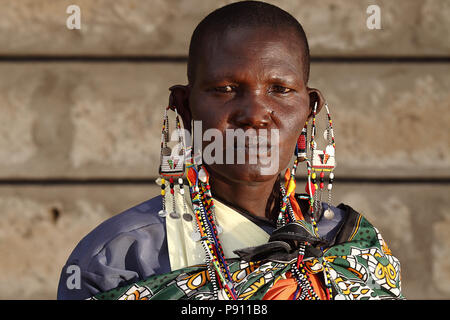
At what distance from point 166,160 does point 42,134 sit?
1688 millimetres

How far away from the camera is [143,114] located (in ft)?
11.1

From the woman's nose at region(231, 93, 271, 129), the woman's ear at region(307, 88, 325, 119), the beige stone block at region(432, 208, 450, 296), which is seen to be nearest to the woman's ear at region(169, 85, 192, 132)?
the woman's nose at region(231, 93, 271, 129)

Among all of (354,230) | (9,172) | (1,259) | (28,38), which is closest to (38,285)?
(1,259)

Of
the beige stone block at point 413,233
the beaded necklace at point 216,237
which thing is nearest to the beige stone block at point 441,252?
the beige stone block at point 413,233

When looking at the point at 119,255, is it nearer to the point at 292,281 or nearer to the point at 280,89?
the point at 292,281

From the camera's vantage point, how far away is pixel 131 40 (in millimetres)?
3426

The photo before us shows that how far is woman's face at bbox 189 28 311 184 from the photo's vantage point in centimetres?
171

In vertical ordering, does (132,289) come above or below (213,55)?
below

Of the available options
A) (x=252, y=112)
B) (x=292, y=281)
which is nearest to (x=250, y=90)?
(x=252, y=112)

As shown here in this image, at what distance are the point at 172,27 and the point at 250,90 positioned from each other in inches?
70.8

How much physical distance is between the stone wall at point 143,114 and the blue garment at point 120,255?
1.59 meters

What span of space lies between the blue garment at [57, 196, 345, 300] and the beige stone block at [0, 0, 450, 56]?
1.78 meters

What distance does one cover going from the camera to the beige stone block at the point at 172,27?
3.38 m
